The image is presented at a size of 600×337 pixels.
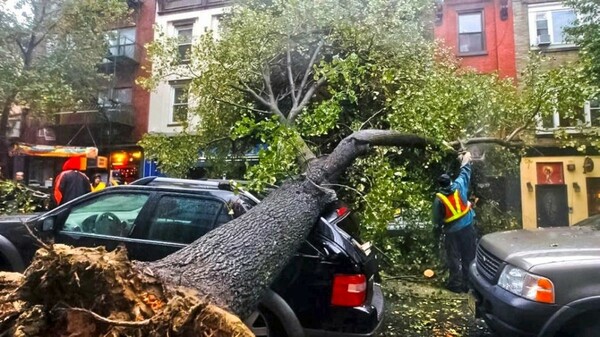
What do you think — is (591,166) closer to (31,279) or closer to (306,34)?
(306,34)

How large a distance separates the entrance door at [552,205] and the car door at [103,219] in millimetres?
13453

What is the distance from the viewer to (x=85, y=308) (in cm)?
198

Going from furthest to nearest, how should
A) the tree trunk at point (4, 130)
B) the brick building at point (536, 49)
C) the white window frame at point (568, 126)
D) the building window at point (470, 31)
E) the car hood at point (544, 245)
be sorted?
the building window at point (470, 31) → the brick building at point (536, 49) → the tree trunk at point (4, 130) → the white window frame at point (568, 126) → the car hood at point (544, 245)

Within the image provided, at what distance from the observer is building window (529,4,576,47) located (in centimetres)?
1447

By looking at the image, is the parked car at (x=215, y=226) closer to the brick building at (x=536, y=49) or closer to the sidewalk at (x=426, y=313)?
the sidewalk at (x=426, y=313)

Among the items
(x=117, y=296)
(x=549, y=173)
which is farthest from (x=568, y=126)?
(x=117, y=296)

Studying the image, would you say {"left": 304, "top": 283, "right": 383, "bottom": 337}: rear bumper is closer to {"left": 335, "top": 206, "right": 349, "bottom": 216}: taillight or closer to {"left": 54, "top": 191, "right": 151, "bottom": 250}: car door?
{"left": 335, "top": 206, "right": 349, "bottom": 216}: taillight

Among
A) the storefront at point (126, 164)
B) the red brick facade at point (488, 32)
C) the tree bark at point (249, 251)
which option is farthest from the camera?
the storefront at point (126, 164)

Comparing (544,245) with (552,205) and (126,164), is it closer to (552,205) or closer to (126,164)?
(552,205)

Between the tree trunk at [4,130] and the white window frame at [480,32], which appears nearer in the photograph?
the tree trunk at [4,130]

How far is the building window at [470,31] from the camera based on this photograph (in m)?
15.3

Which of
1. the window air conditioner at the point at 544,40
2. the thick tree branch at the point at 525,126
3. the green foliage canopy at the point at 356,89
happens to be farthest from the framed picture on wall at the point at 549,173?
the thick tree branch at the point at 525,126

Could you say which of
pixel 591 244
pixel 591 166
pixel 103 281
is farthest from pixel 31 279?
pixel 591 166

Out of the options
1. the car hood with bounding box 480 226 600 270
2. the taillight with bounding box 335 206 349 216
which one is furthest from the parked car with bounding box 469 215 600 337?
the taillight with bounding box 335 206 349 216
